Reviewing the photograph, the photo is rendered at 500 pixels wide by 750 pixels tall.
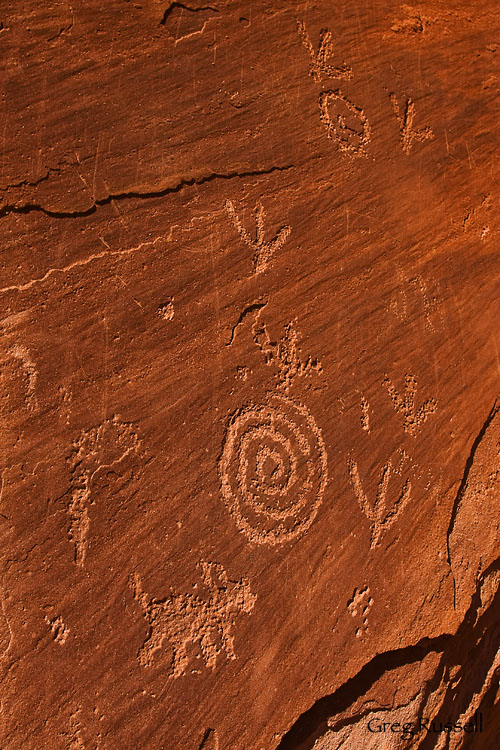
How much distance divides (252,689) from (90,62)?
2.40 m

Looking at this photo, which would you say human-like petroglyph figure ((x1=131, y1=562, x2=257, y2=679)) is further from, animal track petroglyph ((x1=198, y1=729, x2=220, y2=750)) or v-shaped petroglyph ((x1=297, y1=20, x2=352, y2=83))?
v-shaped petroglyph ((x1=297, y1=20, x2=352, y2=83))

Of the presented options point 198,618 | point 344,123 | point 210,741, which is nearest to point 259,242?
point 344,123

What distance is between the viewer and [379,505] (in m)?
2.01

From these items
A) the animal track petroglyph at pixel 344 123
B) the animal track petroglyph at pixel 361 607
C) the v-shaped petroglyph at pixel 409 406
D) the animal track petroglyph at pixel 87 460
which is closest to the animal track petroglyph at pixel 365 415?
the v-shaped petroglyph at pixel 409 406

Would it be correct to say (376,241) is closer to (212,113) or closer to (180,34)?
(212,113)

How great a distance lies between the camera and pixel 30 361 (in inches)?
69.9

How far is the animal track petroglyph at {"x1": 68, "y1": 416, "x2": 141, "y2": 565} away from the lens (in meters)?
1.78

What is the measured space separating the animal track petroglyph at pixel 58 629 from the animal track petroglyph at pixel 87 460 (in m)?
0.21

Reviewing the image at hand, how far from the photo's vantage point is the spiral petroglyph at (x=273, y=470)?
1904 mm

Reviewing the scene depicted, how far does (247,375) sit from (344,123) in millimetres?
1096

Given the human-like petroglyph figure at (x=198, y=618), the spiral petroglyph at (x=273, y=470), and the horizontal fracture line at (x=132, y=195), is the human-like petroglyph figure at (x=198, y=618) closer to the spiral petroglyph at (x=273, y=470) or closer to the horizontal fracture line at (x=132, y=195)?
Result: the spiral petroglyph at (x=273, y=470)

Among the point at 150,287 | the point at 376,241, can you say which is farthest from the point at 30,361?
the point at 376,241

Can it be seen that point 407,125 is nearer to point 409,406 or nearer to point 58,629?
point 409,406

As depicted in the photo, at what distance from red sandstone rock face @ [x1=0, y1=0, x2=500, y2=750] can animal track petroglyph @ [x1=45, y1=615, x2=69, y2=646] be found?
2cm
